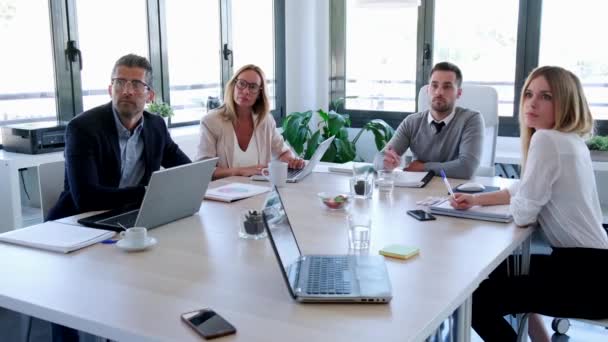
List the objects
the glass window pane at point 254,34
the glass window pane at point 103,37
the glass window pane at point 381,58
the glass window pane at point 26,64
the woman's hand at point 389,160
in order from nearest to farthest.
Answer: the woman's hand at point 389,160 < the glass window pane at point 26,64 < the glass window pane at point 103,37 < the glass window pane at point 254,34 < the glass window pane at point 381,58

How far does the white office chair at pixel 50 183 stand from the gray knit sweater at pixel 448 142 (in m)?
1.42

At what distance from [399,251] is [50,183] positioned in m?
1.46

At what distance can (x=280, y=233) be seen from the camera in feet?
4.96

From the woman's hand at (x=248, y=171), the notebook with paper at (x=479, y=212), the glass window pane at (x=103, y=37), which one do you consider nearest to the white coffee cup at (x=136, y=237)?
the notebook with paper at (x=479, y=212)

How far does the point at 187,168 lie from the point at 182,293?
0.61 m

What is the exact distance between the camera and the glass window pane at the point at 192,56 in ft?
15.1

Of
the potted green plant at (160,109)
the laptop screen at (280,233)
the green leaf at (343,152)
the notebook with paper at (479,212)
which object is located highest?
the potted green plant at (160,109)

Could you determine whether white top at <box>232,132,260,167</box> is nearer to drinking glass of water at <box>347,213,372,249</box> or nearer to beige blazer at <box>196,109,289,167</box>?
beige blazer at <box>196,109,289,167</box>

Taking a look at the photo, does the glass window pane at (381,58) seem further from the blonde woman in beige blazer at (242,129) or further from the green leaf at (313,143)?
the blonde woman in beige blazer at (242,129)

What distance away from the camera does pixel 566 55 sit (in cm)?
478

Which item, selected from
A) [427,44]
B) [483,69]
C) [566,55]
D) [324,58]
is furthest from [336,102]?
[566,55]

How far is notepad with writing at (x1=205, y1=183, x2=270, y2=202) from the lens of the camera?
2.43m

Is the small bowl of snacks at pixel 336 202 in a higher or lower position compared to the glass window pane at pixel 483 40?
lower

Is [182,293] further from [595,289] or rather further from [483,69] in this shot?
[483,69]
